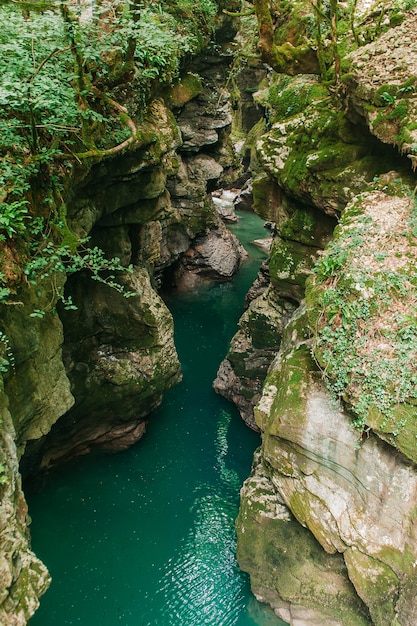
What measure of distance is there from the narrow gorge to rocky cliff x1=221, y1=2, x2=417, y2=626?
3 centimetres

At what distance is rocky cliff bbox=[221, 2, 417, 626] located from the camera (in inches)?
243

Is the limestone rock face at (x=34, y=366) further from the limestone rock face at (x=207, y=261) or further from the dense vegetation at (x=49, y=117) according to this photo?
the limestone rock face at (x=207, y=261)

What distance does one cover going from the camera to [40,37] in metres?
6.23

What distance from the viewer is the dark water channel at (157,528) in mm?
8555

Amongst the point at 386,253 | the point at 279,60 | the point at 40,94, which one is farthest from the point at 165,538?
the point at 279,60

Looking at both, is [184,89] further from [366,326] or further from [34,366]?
[366,326]

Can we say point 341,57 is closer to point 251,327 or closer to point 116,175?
point 116,175

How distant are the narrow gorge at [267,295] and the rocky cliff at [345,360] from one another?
0.03m

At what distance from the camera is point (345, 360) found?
6.32 m

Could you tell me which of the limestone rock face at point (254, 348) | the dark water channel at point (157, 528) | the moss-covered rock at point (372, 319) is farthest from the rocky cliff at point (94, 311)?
the moss-covered rock at point (372, 319)

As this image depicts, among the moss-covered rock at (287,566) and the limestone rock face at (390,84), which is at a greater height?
the limestone rock face at (390,84)

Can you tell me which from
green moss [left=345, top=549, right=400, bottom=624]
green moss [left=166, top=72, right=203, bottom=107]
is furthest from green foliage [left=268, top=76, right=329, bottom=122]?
green moss [left=345, top=549, right=400, bottom=624]

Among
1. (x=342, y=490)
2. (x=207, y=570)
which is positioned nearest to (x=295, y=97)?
(x=342, y=490)

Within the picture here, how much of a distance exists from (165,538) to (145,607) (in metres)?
1.50
